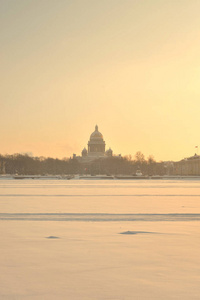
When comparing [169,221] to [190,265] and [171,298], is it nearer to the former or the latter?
[190,265]

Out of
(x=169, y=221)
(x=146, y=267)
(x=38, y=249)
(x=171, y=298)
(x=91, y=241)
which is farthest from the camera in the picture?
(x=169, y=221)

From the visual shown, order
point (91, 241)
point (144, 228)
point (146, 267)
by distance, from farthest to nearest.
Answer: point (144, 228)
point (91, 241)
point (146, 267)

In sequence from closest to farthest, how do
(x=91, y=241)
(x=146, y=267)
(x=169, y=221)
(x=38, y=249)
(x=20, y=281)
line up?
(x=20, y=281)
(x=146, y=267)
(x=38, y=249)
(x=91, y=241)
(x=169, y=221)

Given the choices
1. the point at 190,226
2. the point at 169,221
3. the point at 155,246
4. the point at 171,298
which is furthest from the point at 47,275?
the point at 169,221

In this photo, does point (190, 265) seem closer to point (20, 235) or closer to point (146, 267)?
point (146, 267)

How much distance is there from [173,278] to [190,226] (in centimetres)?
974

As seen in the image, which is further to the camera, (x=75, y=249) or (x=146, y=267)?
(x=75, y=249)

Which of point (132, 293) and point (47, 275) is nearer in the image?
point (132, 293)

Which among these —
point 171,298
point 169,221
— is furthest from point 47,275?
point 169,221

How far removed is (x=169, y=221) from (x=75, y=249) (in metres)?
8.69

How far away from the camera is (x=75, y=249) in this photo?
13422 millimetres

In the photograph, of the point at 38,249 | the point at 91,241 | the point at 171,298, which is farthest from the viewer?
the point at 91,241

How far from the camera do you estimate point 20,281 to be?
9.45 metres

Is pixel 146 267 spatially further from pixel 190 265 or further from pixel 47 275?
pixel 47 275
